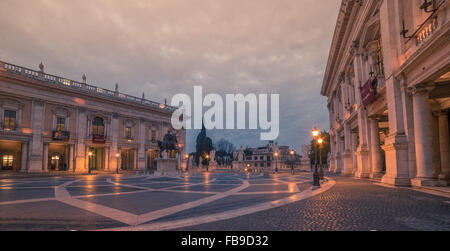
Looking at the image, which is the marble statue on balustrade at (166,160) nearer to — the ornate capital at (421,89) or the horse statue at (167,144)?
the horse statue at (167,144)

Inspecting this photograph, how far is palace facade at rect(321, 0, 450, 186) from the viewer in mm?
10266

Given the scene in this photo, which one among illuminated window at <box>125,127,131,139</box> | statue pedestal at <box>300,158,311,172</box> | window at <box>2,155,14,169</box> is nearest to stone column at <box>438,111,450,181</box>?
statue pedestal at <box>300,158,311,172</box>

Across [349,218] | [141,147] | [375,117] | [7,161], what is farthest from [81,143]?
[349,218]

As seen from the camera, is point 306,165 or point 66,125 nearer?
point 66,125

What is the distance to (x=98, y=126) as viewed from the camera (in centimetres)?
4466

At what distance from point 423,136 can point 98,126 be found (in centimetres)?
4726

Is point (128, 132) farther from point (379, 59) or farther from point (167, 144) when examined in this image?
point (379, 59)

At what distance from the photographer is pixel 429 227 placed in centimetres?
485

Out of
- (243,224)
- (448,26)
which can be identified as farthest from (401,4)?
(243,224)

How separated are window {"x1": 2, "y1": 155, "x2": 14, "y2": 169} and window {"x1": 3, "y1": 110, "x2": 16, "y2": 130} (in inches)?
204
